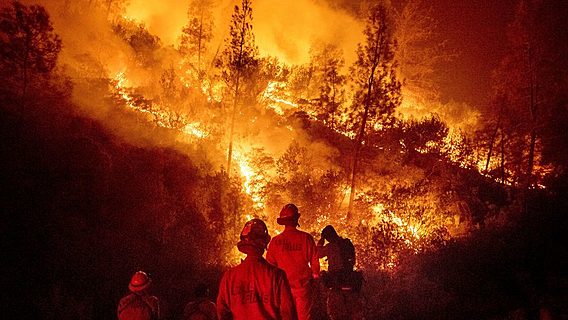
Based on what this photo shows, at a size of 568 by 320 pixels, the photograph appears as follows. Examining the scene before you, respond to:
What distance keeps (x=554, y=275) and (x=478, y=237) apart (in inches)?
115

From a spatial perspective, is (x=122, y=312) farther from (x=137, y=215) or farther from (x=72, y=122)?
(x=72, y=122)

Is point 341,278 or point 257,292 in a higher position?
point 341,278

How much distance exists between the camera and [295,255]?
5906mm

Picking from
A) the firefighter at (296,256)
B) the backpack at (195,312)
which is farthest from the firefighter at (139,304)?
the firefighter at (296,256)

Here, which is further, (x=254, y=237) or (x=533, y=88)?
(x=533, y=88)

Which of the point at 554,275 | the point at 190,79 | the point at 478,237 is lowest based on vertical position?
the point at 554,275

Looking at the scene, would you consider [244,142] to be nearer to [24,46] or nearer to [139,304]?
[24,46]

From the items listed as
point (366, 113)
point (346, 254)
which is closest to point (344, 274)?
point (346, 254)

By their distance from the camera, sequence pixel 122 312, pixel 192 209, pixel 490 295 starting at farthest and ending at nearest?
pixel 192 209 → pixel 490 295 → pixel 122 312

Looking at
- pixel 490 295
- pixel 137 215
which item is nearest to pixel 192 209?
pixel 137 215

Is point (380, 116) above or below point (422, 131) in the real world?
below

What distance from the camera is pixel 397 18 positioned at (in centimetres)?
3238

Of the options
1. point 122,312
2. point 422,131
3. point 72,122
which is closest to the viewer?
point 122,312

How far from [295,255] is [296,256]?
0.02m
